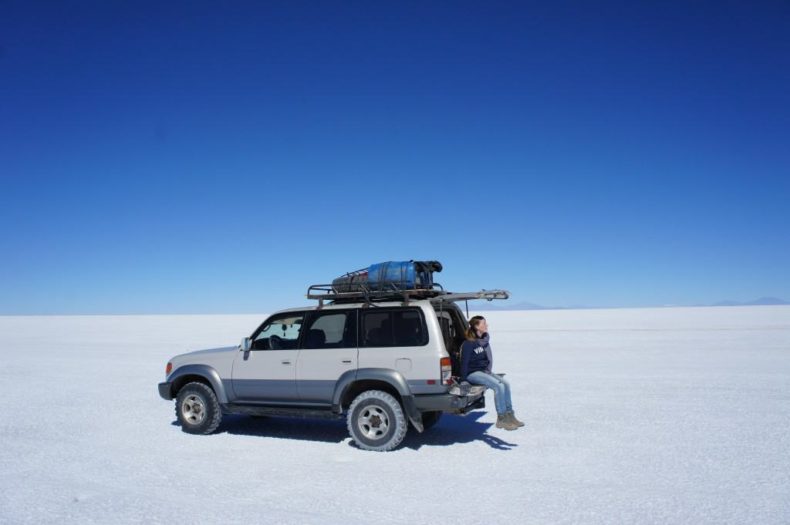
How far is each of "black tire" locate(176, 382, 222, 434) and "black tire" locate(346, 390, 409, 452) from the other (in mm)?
2218

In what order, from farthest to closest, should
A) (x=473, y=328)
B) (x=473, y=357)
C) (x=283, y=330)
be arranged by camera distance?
(x=283, y=330)
(x=473, y=328)
(x=473, y=357)

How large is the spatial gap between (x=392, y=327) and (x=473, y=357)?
1.13 meters

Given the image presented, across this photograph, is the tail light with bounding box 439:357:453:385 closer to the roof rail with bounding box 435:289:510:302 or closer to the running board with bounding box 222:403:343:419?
the roof rail with bounding box 435:289:510:302

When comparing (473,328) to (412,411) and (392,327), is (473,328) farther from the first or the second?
(412,411)

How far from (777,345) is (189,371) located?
20.7 m

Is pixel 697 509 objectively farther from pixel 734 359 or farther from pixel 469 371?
pixel 734 359

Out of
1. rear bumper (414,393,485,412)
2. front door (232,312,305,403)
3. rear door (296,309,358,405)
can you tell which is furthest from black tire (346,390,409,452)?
front door (232,312,305,403)

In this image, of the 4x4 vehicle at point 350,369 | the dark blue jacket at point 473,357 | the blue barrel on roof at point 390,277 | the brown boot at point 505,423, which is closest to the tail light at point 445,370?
the 4x4 vehicle at point 350,369

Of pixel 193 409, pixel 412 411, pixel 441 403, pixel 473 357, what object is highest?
pixel 473 357

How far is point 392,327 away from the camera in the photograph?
7125mm

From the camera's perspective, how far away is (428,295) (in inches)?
298

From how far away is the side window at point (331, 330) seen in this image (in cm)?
736

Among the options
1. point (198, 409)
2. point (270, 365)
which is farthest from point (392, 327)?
point (198, 409)

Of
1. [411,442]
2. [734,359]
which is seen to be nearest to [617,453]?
[411,442]
